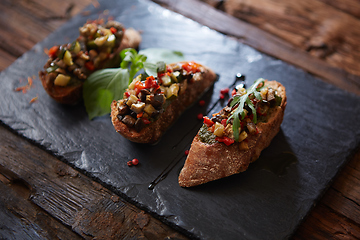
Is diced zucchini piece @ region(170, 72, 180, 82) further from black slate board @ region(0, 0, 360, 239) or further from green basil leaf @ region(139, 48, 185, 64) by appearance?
black slate board @ region(0, 0, 360, 239)

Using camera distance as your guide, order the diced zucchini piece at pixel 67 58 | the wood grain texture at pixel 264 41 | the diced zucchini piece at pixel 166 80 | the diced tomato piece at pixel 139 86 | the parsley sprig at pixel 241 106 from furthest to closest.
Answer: the wood grain texture at pixel 264 41, the diced zucchini piece at pixel 67 58, the diced zucchini piece at pixel 166 80, the diced tomato piece at pixel 139 86, the parsley sprig at pixel 241 106

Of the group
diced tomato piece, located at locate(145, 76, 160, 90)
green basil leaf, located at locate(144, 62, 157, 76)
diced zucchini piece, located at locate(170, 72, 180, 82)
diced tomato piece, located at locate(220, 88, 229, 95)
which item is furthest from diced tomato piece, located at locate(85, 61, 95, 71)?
diced tomato piece, located at locate(220, 88, 229, 95)

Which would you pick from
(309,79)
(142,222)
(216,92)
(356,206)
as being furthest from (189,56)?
(356,206)

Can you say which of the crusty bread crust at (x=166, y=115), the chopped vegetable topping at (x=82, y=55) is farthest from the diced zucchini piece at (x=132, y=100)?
the chopped vegetable topping at (x=82, y=55)

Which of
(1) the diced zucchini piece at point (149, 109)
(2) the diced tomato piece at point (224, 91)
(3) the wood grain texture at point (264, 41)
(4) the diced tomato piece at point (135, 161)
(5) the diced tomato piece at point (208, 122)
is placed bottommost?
(4) the diced tomato piece at point (135, 161)

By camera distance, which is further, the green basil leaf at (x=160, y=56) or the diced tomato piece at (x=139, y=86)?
the green basil leaf at (x=160, y=56)

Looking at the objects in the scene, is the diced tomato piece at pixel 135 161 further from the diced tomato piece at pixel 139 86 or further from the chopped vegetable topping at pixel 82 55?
the chopped vegetable topping at pixel 82 55
